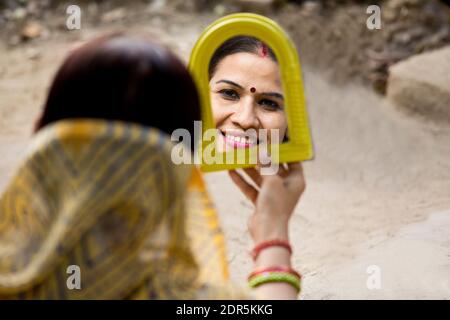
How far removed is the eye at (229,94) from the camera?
1.58 m

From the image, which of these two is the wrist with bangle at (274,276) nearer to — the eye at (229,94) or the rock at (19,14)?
the eye at (229,94)

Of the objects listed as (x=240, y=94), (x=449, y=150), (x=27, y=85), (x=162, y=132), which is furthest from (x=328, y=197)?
(x=162, y=132)

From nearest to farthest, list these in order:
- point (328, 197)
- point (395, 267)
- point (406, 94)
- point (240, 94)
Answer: point (240, 94), point (395, 267), point (328, 197), point (406, 94)

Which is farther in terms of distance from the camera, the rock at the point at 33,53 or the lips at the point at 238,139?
the rock at the point at 33,53

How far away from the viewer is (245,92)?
159 centimetres

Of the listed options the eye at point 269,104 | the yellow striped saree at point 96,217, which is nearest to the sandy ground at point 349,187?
the eye at point 269,104

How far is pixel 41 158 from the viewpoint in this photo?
2.91ft

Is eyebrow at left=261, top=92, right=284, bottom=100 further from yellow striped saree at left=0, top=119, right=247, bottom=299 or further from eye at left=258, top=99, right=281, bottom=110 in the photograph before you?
yellow striped saree at left=0, top=119, right=247, bottom=299

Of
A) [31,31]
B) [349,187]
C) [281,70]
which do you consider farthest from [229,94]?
[31,31]

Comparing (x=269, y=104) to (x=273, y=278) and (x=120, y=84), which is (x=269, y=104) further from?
(x=120, y=84)

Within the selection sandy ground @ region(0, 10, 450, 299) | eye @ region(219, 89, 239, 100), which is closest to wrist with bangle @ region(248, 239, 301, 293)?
eye @ region(219, 89, 239, 100)

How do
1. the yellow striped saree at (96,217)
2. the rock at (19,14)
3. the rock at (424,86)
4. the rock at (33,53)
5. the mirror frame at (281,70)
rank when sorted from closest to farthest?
the yellow striped saree at (96,217), the mirror frame at (281,70), the rock at (424,86), the rock at (33,53), the rock at (19,14)

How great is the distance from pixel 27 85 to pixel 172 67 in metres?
3.48

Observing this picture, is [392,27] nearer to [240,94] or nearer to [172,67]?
[240,94]
